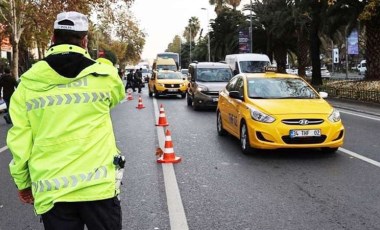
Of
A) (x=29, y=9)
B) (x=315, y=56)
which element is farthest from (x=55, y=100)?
(x=29, y=9)

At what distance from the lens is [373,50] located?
76.3ft

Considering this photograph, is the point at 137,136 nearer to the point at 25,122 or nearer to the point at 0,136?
the point at 0,136

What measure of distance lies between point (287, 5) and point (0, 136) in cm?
2592

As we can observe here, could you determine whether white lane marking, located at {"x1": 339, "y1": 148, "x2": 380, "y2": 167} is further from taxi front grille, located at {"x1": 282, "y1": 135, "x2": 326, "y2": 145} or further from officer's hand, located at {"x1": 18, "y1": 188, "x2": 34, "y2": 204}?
officer's hand, located at {"x1": 18, "y1": 188, "x2": 34, "y2": 204}

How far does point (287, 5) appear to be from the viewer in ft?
112

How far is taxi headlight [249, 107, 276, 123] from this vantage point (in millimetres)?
8291

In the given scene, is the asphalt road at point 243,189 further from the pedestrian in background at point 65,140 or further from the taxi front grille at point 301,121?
the pedestrian in background at point 65,140

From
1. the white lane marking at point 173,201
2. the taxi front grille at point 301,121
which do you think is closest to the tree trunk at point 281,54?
the taxi front grille at point 301,121

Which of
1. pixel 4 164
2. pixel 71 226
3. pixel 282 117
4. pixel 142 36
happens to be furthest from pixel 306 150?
pixel 142 36

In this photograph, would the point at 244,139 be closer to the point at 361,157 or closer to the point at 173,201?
the point at 361,157

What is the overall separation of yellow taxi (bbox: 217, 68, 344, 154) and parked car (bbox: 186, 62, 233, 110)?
7.86 metres

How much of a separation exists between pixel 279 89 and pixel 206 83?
29.4 feet

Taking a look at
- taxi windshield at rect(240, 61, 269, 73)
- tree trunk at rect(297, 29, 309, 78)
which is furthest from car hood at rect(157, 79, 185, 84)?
tree trunk at rect(297, 29, 309, 78)

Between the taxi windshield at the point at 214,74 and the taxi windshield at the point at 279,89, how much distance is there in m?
9.29
